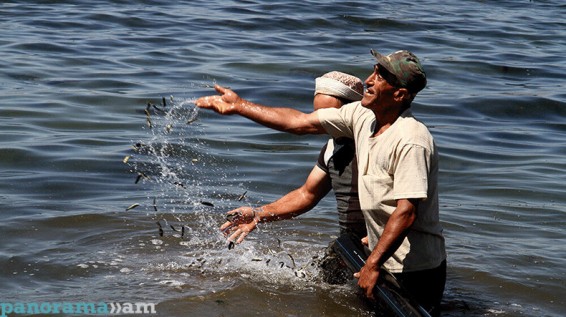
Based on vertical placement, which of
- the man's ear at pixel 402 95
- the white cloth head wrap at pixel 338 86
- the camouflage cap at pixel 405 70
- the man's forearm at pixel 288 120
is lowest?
the man's forearm at pixel 288 120

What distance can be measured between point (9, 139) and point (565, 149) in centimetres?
601

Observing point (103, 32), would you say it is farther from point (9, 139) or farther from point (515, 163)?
point (515, 163)

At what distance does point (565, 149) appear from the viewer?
11.8 m

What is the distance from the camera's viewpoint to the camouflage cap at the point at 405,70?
5.49 m

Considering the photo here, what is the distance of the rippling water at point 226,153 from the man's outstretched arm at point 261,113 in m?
0.45

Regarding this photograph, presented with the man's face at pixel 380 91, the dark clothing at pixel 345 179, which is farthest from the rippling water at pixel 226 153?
the man's face at pixel 380 91

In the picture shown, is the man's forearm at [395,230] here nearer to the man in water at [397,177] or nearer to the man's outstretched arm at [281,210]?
the man in water at [397,177]

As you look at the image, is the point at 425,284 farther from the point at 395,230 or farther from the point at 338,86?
the point at 338,86

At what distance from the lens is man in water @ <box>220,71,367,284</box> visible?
6281mm

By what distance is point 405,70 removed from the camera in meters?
5.49

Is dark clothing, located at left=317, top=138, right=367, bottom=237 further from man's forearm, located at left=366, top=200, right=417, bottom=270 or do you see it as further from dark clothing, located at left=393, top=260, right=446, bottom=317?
man's forearm, located at left=366, top=200, right=417, bottom=270

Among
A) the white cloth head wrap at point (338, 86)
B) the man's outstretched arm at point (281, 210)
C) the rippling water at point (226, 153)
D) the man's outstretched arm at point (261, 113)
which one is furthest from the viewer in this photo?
the rippling water at point (226, 153)

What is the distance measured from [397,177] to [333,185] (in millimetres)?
1133

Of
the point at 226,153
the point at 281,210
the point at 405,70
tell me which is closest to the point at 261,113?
the point at 405,70
